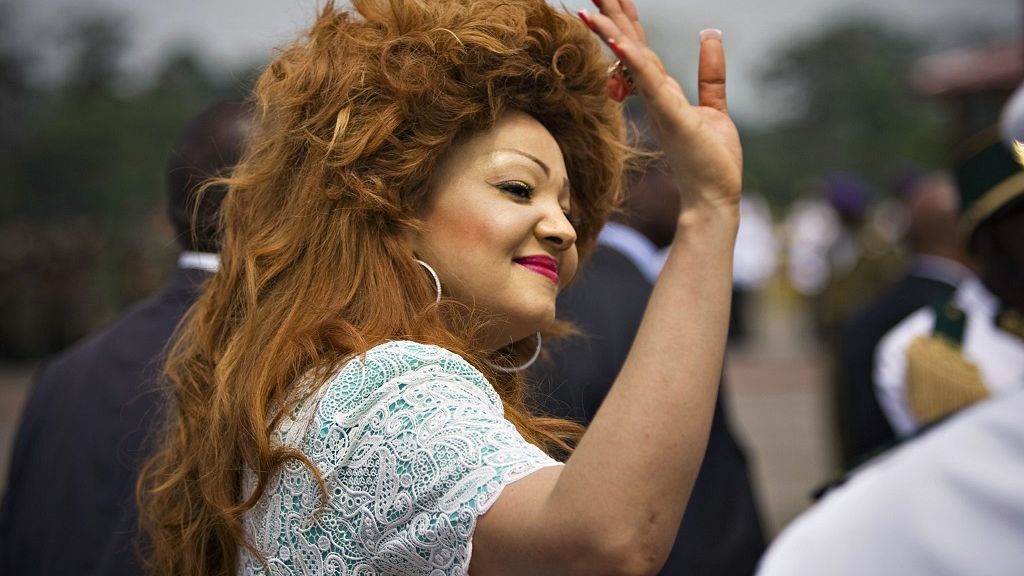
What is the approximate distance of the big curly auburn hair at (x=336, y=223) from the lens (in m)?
1.71

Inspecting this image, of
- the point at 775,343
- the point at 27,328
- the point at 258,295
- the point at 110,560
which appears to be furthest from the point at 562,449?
the point at 775,343

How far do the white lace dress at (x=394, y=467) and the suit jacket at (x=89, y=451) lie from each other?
867 mm

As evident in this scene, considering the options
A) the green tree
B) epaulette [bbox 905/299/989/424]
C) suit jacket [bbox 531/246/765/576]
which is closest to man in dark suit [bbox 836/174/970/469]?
epaulette [bbox 905/299/989/424]

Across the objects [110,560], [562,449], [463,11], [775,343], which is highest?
[463,11]

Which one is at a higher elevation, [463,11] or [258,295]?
[463,11]

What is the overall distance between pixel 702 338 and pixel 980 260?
2325 millimetres

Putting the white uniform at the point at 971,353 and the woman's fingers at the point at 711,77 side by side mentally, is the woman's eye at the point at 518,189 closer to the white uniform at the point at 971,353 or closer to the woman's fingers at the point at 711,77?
the woman's fingers at the point at 711,77

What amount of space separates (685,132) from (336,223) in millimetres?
588

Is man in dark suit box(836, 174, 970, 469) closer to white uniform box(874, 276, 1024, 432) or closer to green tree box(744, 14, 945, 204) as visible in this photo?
white uniform box(874, 276, 1024, 432)

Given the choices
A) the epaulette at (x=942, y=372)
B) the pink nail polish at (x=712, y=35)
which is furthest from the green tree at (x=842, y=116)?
the pink nail polish at (x=712, y=35)

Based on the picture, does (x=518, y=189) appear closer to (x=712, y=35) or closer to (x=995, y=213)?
(x=712, y=35)

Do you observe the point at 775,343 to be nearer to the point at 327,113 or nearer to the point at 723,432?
the point at 723,432

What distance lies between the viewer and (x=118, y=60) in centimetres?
1708

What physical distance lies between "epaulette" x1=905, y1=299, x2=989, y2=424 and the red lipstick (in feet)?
7.35
